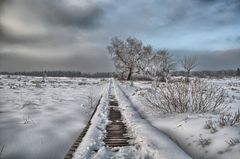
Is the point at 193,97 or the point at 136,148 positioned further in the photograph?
the point at 193,97

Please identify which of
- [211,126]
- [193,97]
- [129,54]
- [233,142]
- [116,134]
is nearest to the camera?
[233,142]

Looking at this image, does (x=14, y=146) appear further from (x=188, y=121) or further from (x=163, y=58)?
(x=163, y=58)

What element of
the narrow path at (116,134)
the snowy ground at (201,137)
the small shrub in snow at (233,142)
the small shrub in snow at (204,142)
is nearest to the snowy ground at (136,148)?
the narrow path at (116,134)

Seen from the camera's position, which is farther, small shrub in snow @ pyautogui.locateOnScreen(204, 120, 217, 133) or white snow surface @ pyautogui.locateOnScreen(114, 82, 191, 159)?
small shrub in snow @ pyautogui.locateOnScreen(204, 120, 217, 133)

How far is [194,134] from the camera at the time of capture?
7457 mm

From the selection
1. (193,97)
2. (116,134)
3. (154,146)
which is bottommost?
(116,134)

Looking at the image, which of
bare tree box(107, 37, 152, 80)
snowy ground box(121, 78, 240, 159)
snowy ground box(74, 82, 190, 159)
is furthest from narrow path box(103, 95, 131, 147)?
bare tree box(107, 37, 152, 80)

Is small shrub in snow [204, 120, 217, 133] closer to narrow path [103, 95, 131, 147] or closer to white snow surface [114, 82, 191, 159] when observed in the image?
white snow surface [114, 82, 191, 159]

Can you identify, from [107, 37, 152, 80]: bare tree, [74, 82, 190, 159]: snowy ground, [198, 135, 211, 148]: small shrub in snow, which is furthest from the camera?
[107, 37, 152, 80]: bare tree

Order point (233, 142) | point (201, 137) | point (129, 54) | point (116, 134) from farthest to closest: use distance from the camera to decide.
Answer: point (129, 54), point (116, 134), point (201, 137), point (233, 142)

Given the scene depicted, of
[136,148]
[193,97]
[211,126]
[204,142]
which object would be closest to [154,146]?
[136,148]

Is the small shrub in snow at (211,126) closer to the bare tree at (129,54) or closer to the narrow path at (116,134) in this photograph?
the narrow path at (116,134)

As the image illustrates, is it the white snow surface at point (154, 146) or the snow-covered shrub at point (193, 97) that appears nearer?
the white snow surface at point (154, 146)

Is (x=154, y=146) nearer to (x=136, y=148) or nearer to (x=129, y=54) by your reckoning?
(x=136, y=148)
